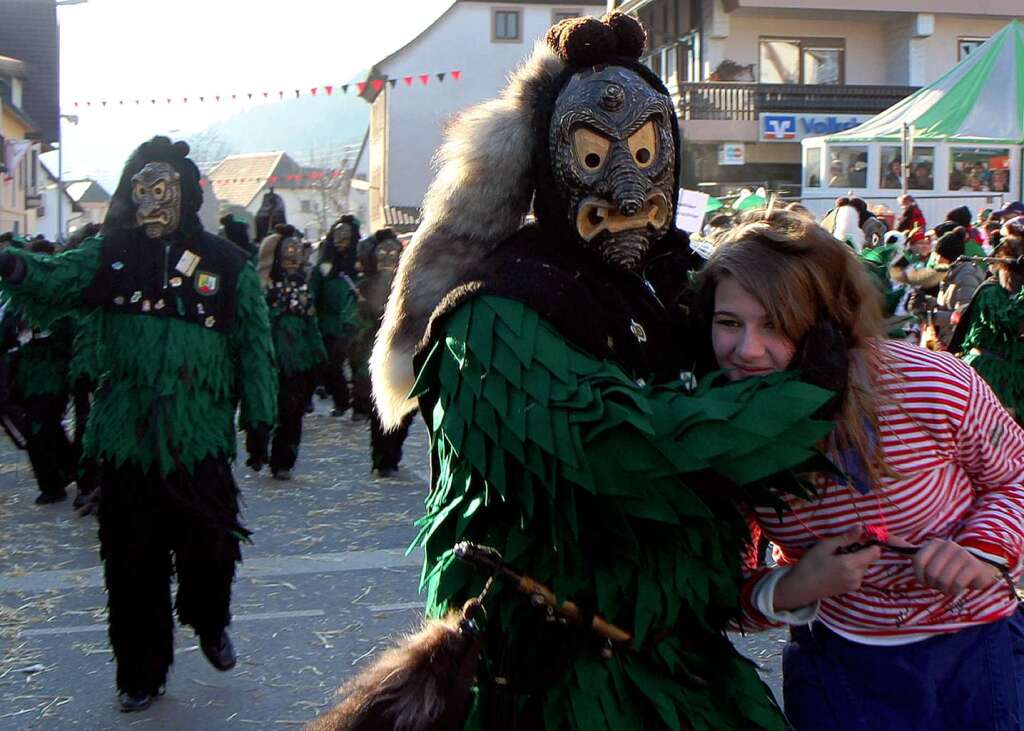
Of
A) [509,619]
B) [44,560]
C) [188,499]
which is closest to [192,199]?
[188,499]

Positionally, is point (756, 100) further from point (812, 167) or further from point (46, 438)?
point (46, 438)

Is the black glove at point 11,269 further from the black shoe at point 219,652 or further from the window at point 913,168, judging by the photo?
the window at point 913,168

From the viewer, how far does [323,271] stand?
1286 centimetres

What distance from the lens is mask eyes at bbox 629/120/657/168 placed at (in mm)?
2537

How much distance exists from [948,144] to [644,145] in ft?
57.0

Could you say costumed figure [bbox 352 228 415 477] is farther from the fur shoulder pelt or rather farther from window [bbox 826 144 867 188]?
window [bbox 826 144 867 188]

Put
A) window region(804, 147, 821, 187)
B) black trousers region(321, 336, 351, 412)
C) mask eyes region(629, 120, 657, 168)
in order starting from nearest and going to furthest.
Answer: mask eyes region(629, 120, 657, 168), black trousers region(321, 336, 351, 412), window region(804, 147, 821, 187)

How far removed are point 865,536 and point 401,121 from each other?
135 feet

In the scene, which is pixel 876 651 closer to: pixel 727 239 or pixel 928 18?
pixel 727 239

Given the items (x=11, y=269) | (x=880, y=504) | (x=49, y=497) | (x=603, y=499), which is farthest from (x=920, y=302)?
(x=603, y=499)

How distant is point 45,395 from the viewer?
9070mm

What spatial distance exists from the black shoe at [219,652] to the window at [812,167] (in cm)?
1711

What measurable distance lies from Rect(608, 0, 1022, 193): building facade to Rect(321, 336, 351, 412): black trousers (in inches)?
519

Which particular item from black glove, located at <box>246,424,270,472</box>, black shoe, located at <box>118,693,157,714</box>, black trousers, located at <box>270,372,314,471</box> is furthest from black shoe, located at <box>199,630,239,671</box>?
black trousers, located at <box>270,372,314,471</box>
